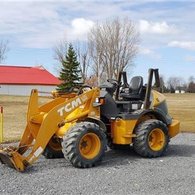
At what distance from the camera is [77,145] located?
8.13 m

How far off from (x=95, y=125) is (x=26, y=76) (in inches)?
2904

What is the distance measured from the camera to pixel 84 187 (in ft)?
22.4

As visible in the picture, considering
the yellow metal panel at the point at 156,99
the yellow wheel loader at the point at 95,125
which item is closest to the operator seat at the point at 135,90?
the yellow wheel loader at the point at 95,125

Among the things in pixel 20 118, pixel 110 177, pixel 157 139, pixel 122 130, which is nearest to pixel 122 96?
pixel 122 130

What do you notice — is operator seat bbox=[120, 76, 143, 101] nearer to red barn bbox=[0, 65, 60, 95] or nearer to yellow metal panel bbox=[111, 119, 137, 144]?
yellow metal panel bbox=[111, 119, 137, 144]

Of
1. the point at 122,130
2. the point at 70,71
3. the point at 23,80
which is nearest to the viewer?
the point at 122,130

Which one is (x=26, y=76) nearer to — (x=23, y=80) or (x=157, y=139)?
(x=23, y=80)

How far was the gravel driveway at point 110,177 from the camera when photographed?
21.9 feet

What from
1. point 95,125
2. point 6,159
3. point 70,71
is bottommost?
point 6,159

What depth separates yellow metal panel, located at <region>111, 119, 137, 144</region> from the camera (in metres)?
9.21

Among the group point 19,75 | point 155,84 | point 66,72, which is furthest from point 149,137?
point 19,75

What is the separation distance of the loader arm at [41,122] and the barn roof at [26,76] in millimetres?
69177

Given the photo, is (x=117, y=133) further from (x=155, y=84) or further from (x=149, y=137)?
(x=155, y=84)

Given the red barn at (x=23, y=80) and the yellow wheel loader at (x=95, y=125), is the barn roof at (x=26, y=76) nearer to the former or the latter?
the red barn at (x=23, y=80)
